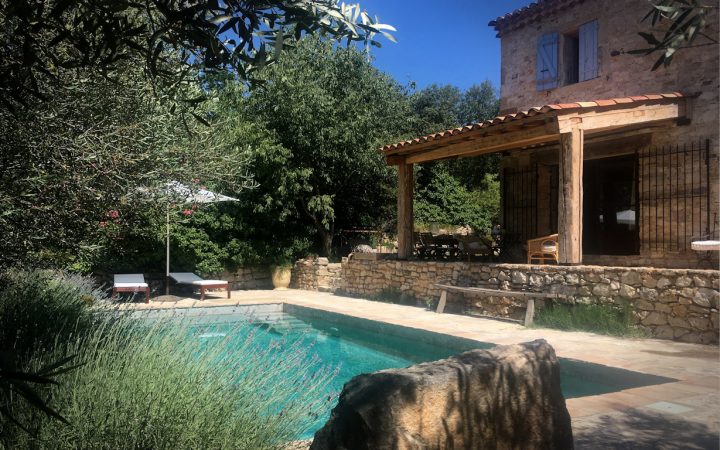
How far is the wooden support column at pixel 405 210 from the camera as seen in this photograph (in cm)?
1223

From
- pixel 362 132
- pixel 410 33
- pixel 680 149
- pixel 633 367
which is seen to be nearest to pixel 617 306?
pixel 633 367

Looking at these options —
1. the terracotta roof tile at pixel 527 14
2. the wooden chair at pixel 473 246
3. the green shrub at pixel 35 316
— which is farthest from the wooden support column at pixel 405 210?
the green shrub at pixel 35 316

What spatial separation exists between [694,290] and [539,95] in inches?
244

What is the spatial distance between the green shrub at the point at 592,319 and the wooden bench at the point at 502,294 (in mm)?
152

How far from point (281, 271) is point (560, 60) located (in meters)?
9.04

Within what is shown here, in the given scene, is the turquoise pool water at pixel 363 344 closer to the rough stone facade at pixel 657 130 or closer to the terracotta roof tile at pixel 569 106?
the terracotta roof tile at pixel 569 106

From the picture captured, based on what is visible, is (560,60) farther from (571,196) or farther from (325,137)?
(325,137)

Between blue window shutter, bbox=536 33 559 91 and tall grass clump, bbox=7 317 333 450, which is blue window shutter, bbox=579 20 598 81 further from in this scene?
tall grass clump, bbox=7 317 333 450

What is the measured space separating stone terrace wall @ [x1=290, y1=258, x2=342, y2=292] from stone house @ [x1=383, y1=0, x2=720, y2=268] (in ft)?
11.2

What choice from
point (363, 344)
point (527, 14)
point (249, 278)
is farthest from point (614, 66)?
point (249, 278)

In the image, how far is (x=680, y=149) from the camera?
948 centimetres

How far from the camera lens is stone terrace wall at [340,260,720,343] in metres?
7.00

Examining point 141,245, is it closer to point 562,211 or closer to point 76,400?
point 562,211

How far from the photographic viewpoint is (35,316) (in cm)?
463
